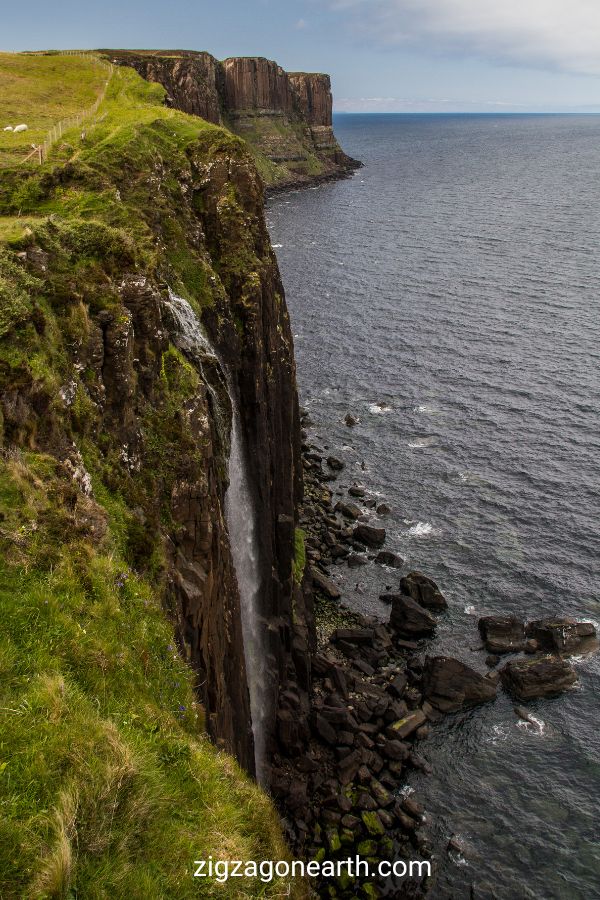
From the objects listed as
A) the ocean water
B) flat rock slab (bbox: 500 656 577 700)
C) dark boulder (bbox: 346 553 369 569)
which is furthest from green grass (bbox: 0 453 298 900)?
dark boulder (bbox: 346 553 369 569)

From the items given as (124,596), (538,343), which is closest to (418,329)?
(538,343)

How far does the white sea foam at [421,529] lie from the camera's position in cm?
5838

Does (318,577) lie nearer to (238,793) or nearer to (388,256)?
(238,793)

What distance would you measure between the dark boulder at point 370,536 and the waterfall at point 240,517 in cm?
2002

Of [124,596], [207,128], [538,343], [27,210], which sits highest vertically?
[207,128]

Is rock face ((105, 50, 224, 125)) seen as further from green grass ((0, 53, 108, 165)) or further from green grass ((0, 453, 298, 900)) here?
green grass ((0, 453, 298, 900))

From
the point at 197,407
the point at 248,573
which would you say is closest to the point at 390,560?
the point at 248,573

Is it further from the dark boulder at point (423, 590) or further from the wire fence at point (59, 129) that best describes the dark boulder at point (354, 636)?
the wire fence at point (59, 129)

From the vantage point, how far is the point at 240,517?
36219 mm

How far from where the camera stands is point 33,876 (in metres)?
9.62

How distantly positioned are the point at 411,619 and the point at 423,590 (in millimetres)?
3381

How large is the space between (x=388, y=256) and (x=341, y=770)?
116 meters

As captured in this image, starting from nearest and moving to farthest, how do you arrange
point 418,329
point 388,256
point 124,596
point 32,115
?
1. point 124,596
2. point 32,115
3. point 418,329
4. point 388,256

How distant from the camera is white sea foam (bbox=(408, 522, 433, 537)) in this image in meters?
58.4
